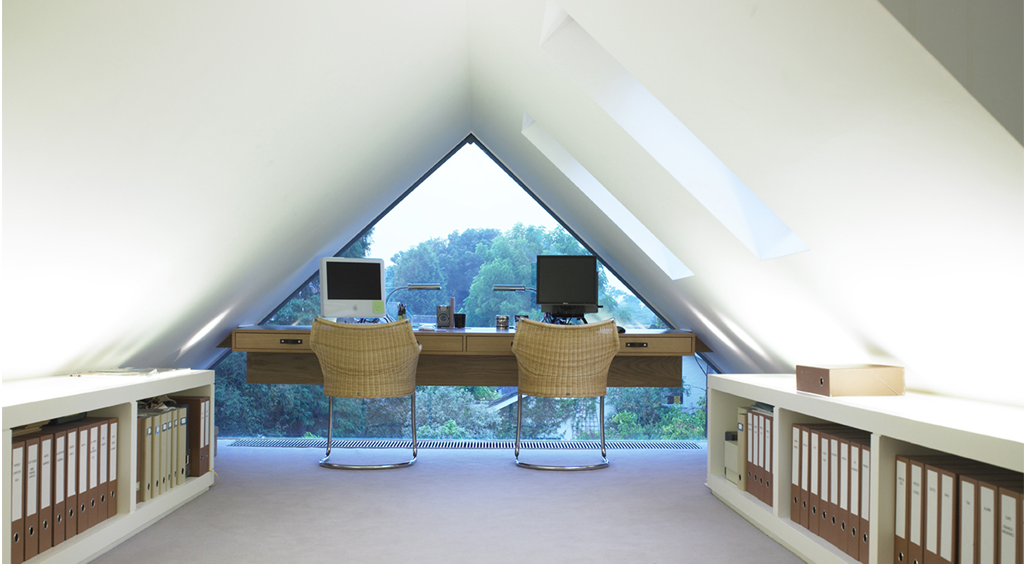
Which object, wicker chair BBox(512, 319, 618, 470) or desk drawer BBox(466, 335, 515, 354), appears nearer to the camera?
wicker chair BBox(512, 319, 618, 470)

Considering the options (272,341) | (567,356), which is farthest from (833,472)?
(272,341)

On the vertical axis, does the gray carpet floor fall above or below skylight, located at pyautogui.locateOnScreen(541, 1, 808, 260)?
below

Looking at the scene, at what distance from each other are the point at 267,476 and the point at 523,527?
1660 millimetres

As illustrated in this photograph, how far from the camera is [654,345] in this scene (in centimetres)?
423

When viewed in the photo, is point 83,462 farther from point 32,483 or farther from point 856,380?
point 856,380

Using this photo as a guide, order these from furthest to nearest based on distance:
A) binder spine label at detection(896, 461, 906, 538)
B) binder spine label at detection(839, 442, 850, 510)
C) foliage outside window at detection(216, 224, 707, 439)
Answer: foliage outside window at detection(216, 224, 707, 439)
binder spine label at detection(839, 442, 850, 510)
binder spine label at detection(896, 461, 906, 538)

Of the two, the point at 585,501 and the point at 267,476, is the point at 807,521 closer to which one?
the point at 585,501

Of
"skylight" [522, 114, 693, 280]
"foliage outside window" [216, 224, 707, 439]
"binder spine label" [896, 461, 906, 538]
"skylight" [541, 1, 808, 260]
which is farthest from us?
"foliage outside window" [216, 224, 707, 439]

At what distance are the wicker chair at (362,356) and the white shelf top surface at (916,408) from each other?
1.92 meters

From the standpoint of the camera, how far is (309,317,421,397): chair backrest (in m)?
3.64

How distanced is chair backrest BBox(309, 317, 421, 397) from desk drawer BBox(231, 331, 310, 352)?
0.47m

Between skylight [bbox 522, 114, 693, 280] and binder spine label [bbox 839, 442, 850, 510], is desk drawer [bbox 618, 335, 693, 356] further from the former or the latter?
binder spine label [bbox 839, 442, 850, 510]

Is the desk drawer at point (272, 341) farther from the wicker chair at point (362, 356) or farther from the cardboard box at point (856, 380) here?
the cardboard box at point (856, 380)

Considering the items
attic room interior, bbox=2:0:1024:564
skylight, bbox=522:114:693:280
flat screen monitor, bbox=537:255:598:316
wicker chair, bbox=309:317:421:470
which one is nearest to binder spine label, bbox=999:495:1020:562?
attic room interior, bbox=2:0:1024:564
